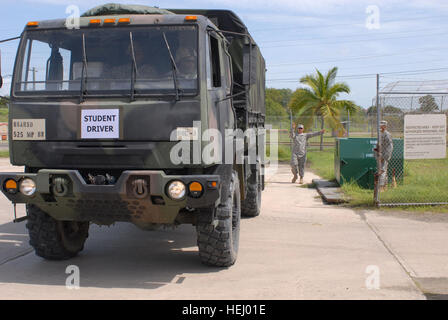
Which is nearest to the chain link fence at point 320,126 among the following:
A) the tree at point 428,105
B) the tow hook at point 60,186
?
the tree at point 428,105

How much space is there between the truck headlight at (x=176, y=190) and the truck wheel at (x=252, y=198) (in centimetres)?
362

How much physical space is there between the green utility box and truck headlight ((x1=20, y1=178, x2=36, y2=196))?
784cm

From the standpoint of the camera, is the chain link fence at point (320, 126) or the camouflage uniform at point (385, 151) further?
the chain link fence at point (320, 126)

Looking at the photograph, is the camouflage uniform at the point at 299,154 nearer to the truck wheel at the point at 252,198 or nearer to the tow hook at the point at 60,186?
the truck wheel at the point at 252,198

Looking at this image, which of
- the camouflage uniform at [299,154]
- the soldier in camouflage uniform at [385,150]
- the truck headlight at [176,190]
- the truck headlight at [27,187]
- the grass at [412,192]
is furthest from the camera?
the camouflage uniform at [299,154]

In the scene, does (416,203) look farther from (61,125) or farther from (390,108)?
(61,125)

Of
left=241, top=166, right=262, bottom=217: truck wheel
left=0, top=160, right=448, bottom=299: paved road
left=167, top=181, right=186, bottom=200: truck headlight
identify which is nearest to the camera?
left=167, top=181, right=186, bottom=200: truck headlight

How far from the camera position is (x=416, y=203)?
31.8 feet

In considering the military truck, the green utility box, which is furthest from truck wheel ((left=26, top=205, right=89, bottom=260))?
the green utility box

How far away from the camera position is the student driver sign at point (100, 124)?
512 cm

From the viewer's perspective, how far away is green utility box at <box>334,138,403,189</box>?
37.7 ft

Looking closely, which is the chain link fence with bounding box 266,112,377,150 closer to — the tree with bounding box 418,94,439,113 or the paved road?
the tree with bounding box 418,94,439,113

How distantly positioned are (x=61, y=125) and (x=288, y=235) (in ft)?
12.4
